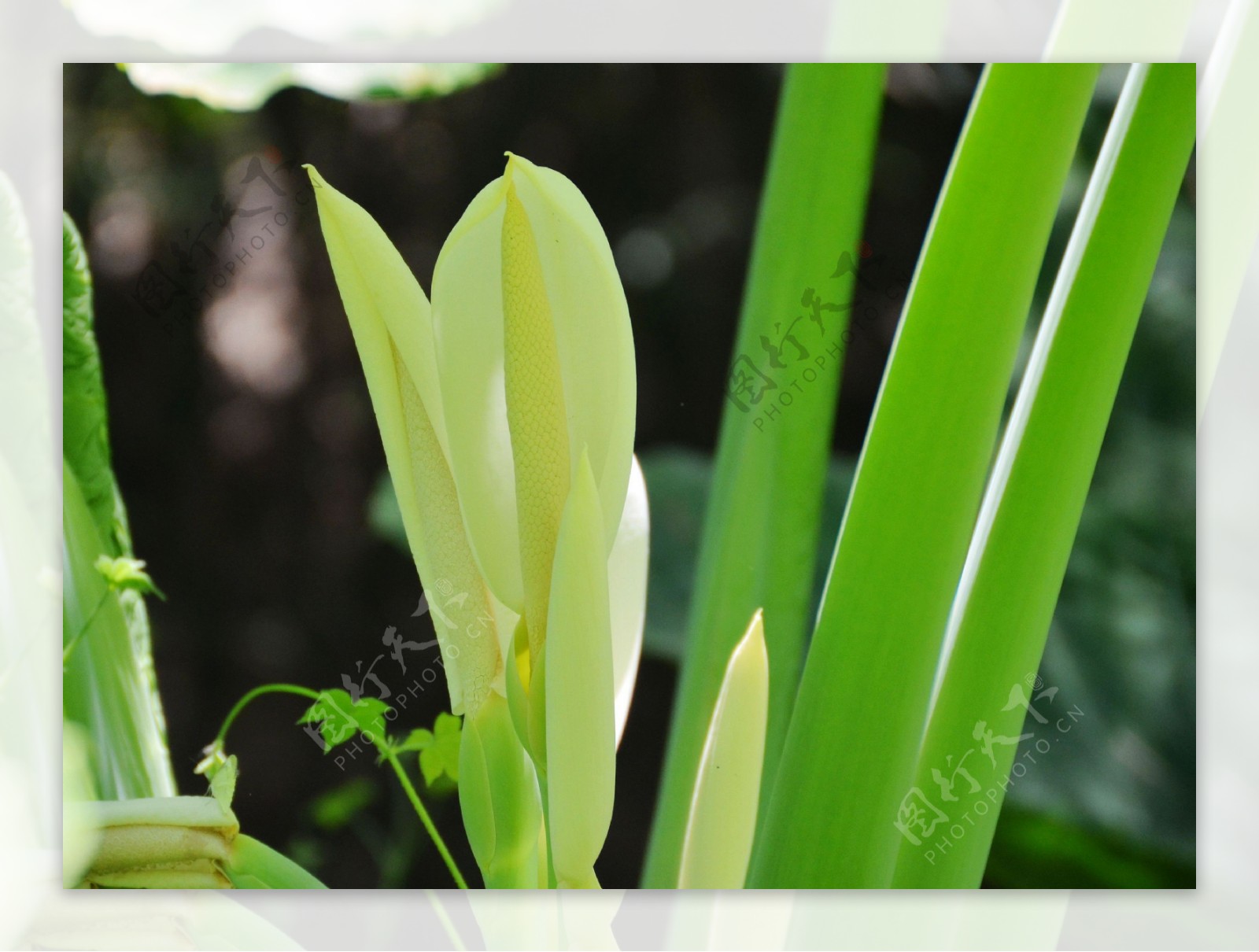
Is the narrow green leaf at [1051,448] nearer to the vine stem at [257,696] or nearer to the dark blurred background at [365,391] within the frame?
the dark blurred background at [365,391]

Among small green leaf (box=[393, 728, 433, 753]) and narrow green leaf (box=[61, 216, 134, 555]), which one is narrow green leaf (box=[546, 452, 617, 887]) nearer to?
small green leaf (box=[393, 728, 433, 753])

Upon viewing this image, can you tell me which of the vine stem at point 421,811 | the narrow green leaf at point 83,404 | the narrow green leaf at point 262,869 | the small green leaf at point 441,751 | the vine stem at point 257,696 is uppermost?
the narrow green leaf at point 83,404

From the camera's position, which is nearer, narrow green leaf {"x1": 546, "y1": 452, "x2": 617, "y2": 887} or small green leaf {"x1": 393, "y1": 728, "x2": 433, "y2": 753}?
narrow green leaf {"x1": 546, "y1": 452, "x2": 617, "y2": 887}

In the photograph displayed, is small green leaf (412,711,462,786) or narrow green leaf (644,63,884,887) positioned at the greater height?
narrow green leaf (644,63,884,887)

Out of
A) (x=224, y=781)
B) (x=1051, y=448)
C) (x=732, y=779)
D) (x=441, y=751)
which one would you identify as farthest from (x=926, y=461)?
(x=224, y=781)

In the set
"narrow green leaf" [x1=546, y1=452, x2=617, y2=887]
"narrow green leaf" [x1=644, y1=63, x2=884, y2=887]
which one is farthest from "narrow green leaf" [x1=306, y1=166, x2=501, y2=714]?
"narrow green leaf" [x1=644, y1=63, x2=884, y2=887]

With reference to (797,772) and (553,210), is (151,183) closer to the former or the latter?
(553,210)

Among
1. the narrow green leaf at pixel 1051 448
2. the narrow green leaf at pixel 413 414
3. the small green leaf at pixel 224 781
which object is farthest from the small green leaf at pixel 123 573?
the narrow green leaf at pixel 1051 448

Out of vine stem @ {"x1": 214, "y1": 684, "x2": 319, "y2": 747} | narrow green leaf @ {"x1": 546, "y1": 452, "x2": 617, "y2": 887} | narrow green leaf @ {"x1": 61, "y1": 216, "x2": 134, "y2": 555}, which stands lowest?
vine stem @ {"x1": 214, "y1": 684, "x2": 319, "y2": 747}
